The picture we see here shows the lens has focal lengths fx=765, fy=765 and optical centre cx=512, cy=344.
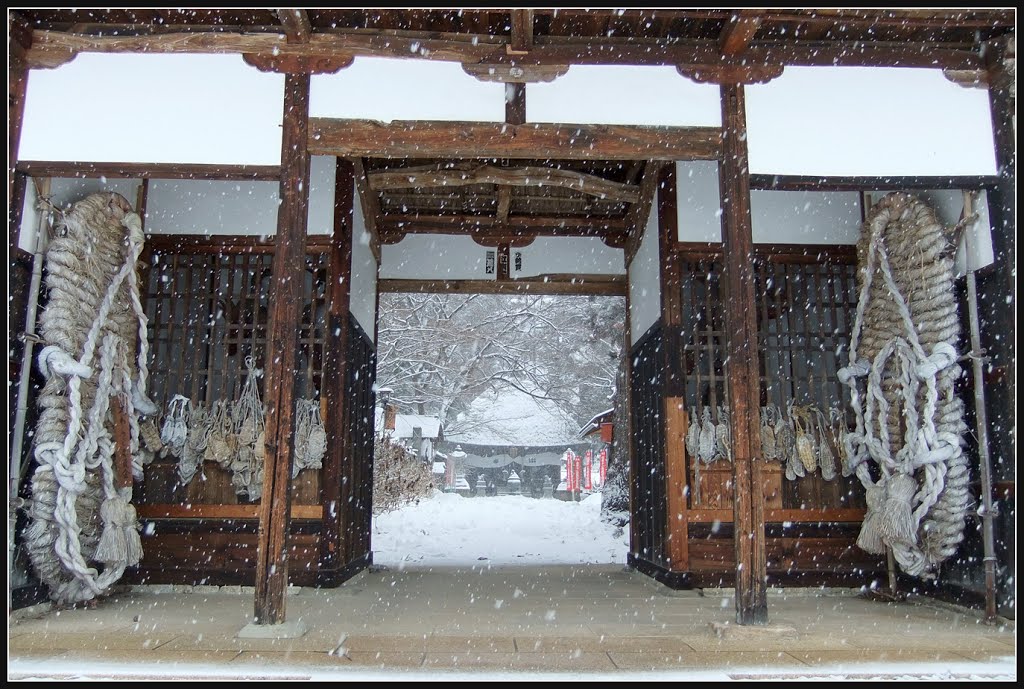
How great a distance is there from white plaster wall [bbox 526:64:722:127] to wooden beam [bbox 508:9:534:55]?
0.73 feet

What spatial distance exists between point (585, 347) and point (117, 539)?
15.7 m

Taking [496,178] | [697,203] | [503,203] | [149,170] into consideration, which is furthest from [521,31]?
[503,203]

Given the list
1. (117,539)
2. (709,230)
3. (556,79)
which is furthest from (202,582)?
Answer: (709,230)

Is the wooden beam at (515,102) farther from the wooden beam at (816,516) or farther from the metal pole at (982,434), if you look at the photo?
the wooden beam at (816,516)

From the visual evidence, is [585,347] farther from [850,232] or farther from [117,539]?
[117,539]

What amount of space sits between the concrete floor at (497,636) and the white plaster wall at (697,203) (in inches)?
107

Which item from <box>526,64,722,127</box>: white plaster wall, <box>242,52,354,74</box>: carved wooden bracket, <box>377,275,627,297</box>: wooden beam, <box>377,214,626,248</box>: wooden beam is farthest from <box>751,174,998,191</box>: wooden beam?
<box>377,275,627,297</box>: wooden beam

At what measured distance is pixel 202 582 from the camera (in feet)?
18.1

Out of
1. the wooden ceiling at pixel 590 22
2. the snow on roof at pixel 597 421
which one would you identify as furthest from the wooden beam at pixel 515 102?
the snow on roof at pixel 597 421

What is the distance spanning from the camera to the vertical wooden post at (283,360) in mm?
3711

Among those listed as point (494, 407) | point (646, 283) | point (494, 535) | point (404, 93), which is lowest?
point (494, 535)

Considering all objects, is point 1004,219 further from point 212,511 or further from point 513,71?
point 212,511

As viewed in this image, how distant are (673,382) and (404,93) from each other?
118 inches

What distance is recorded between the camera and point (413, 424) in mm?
18906
